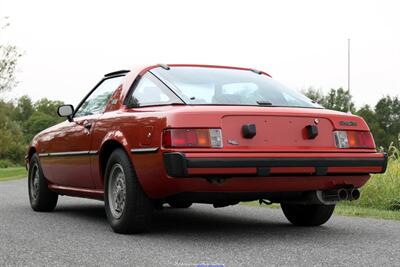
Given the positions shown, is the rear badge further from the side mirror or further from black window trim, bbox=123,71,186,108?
the side mirror

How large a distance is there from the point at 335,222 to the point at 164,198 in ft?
7.62

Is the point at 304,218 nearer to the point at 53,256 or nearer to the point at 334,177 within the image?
the point at 334,177

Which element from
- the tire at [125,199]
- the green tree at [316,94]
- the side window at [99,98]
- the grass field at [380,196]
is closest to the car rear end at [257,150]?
the tire at [125,199]

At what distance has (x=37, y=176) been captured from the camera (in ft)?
26.9

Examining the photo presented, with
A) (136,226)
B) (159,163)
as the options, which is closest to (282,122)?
(159,163)

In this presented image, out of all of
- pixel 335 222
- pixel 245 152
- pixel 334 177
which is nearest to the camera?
pixel 245 152

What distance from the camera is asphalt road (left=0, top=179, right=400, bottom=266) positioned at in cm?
439

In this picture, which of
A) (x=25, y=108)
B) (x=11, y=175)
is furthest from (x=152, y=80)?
(x=25, y=108)

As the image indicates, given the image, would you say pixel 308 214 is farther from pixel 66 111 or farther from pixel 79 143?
pixel 66 111

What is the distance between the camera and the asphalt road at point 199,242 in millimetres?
4391

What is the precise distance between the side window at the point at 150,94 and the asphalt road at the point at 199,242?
3.76ft

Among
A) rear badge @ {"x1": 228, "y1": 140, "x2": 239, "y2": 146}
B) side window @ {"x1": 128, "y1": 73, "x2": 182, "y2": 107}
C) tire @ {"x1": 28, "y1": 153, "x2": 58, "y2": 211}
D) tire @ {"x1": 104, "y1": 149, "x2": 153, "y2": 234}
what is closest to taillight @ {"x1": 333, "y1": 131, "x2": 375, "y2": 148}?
rear badge @ {"x1": 228, "y1": 140, "x2": 239, "y2": 146}

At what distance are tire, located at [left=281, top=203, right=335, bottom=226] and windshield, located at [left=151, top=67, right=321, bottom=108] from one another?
3.39ft

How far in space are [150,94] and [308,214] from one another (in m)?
1.96
